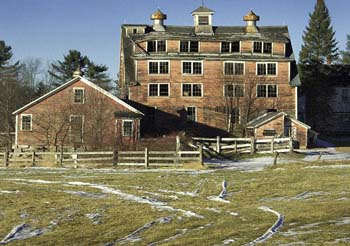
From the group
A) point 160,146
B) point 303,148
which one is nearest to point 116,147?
point 160,146

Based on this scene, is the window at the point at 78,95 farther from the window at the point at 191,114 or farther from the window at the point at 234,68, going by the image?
the window at the point at 234,68

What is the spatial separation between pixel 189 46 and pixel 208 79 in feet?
13.1

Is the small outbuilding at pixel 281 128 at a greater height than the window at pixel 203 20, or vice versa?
the window at pixel 203 20

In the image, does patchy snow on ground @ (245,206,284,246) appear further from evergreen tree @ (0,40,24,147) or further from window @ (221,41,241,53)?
window @ (221,41,241,53)

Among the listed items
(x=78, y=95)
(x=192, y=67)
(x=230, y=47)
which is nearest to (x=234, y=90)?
(x=230, y=47)

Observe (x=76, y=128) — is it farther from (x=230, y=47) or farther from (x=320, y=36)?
(x=320, y=36)

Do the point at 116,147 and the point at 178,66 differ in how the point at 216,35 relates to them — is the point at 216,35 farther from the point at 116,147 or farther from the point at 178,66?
the point at 116,147

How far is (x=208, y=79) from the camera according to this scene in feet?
204

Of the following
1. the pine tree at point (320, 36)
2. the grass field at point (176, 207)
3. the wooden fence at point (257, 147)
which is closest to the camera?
the grass field at point (176, 207)

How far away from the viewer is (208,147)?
152 ft

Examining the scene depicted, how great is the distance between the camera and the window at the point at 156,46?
62.1 metres

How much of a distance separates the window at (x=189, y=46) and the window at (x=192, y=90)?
145 inches

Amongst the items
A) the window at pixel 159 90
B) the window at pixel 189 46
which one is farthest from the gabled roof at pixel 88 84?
the window at pixel 189 46

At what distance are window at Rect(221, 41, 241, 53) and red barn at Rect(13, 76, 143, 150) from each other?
15.0 metres
